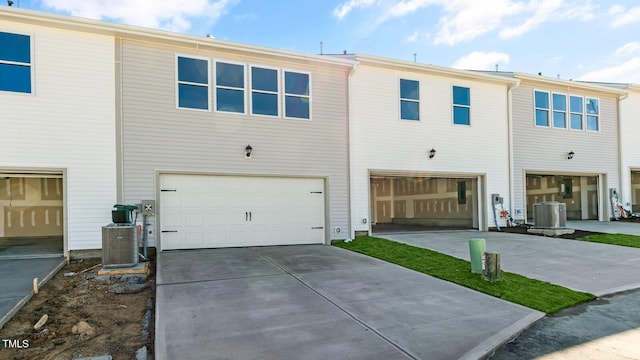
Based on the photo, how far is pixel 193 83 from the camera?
9.44 metres

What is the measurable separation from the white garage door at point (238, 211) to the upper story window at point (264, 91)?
6.03 feet

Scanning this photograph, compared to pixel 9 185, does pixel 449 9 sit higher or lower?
higher

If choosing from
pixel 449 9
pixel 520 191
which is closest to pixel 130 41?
pixel 449 9

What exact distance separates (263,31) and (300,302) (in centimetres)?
869

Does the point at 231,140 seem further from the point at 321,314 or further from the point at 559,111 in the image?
the point at 559,111

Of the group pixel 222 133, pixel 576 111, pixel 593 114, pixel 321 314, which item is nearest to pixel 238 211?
pixel 222 133

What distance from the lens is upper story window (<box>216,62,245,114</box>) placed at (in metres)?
9.66

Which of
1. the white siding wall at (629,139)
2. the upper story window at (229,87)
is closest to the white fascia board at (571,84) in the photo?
the white siding wall at (629,139)

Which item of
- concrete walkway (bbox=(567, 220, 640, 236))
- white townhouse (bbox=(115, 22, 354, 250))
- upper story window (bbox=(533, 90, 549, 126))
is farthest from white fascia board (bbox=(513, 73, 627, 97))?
white townhouse (bbox=(115, 22, 354, 250))

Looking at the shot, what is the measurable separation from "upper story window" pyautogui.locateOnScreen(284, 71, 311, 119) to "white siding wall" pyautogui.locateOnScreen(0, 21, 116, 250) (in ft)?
13.9

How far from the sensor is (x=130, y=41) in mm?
8898

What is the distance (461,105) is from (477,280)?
7.86 metres

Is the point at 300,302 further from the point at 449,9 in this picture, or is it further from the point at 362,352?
the point at 449,9

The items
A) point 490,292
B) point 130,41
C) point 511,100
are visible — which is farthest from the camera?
point 511,100
